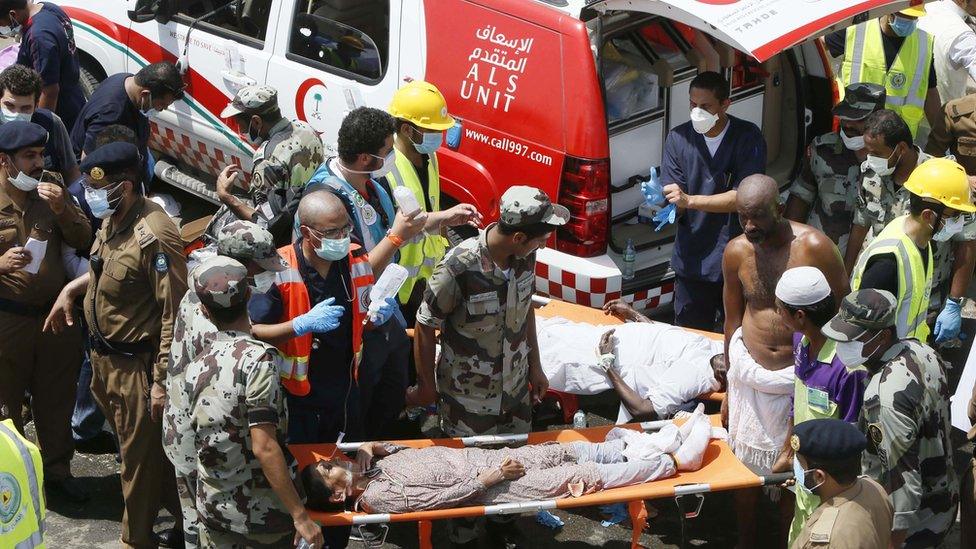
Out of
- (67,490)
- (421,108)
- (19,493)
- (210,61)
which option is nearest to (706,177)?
(421,108)

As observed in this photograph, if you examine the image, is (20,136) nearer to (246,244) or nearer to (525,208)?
(246,244)

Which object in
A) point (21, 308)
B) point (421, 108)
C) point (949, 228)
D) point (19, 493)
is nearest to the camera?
point (19, 493)

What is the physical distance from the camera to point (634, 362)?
21.0 feet

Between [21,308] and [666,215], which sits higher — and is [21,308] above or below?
below

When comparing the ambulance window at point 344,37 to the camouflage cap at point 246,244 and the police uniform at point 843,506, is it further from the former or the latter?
the police uniform at point 843,506

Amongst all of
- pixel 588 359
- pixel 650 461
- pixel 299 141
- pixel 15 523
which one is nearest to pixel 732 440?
pixel 650 461

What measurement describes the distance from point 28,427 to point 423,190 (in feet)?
8.56

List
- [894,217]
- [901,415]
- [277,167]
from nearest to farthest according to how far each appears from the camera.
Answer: [901,415] → [277,167] → [894,217]

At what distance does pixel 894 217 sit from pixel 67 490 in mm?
4460

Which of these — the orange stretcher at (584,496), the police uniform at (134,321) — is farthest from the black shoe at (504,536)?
the police uniform at (134,321)

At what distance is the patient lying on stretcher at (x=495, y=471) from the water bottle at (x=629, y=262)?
117 centimetres

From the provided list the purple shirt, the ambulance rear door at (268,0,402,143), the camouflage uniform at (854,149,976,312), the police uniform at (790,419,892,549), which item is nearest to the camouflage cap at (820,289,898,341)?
the purple shirt

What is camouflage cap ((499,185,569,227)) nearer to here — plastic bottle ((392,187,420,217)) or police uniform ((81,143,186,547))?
plastic bottle ((392,187,420,217))

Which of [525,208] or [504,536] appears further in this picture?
[504,536]
